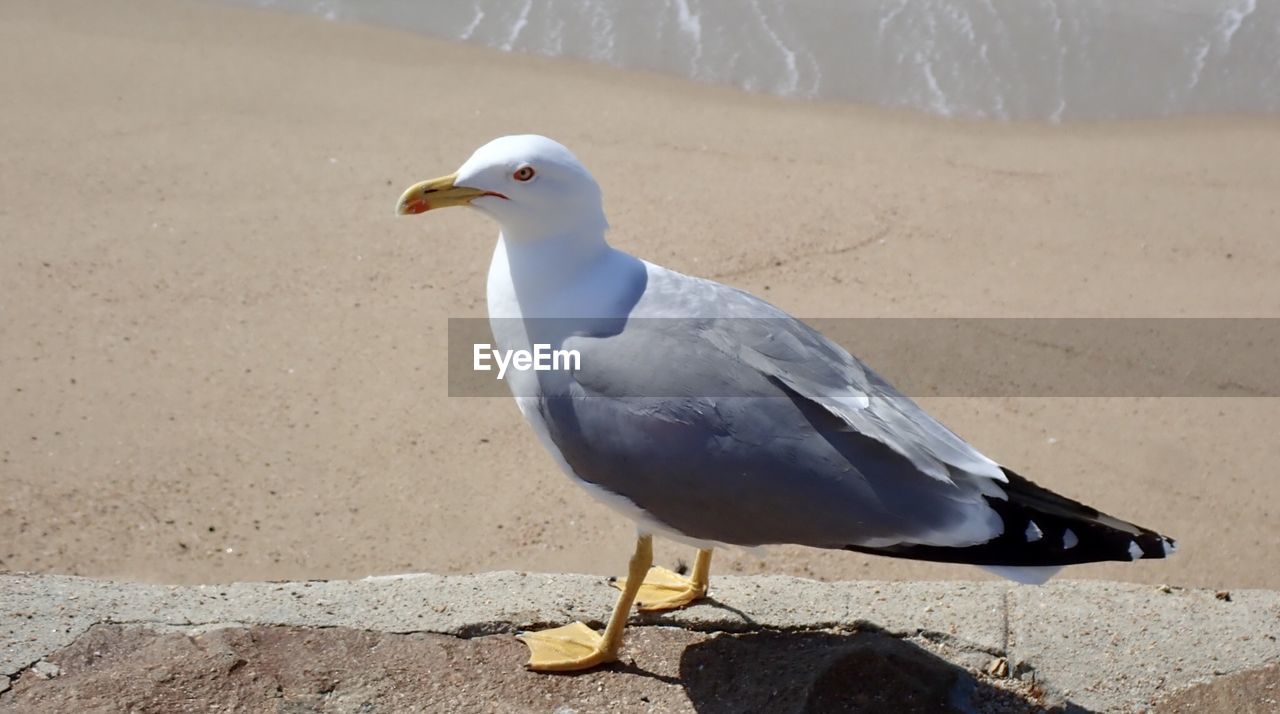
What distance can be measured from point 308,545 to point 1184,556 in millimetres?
2952

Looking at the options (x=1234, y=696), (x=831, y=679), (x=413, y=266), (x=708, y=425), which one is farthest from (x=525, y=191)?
(x=413, y=266)

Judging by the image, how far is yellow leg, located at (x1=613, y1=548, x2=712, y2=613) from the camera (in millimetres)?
3697

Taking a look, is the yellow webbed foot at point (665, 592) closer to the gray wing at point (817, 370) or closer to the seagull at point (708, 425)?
the seagull at point (708, 425)

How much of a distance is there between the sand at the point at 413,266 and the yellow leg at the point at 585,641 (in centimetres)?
102

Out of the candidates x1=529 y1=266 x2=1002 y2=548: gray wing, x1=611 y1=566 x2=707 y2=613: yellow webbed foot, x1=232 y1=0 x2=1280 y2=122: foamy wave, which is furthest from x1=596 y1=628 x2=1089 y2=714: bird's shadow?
x1=232 y1=0 x2=1280 y2=122: foamy wave

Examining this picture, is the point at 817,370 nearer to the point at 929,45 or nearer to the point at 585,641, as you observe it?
the point at 585,641

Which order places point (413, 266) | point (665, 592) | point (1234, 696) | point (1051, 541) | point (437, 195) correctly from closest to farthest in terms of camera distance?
point (1051, 541) → point (1234, 696) → point (437, 195) → point (665, 592) → point (413, 266)

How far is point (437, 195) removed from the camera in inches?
136

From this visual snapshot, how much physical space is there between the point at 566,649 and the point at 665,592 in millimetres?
431

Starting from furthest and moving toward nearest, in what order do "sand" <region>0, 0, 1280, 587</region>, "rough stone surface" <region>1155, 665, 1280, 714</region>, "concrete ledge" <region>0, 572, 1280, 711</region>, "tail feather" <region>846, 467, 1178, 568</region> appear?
"sand" <region>0, 0, 1280, 587</region>, "rough stone surface" <region>1155, 665, 1280, 714</region>, "concrete ledge" <region>0, 572, 1280, 711</region>, "tail feather" <region>846, 467, 1178, 568</region>

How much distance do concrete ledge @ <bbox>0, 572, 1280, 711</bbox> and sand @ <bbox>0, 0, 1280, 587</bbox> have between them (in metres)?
0.73

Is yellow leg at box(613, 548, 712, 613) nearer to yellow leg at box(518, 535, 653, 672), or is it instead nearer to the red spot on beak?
yellow leg at box(518, 535, 653, 672)

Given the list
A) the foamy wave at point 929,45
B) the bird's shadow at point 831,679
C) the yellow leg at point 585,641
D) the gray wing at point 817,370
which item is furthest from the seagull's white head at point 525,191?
the foamy wave at point 929,45

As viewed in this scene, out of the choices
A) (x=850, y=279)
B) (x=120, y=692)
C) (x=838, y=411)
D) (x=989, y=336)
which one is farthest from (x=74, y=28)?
(x=838, y=411)
